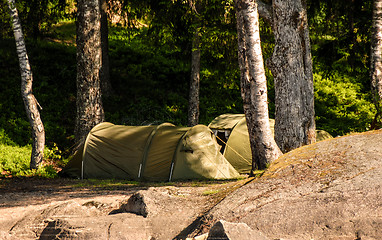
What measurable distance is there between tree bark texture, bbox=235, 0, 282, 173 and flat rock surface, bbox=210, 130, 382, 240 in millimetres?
1597

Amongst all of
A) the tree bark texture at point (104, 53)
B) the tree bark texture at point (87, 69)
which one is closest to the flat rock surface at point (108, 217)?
the tree bark texture at point (87, 69)

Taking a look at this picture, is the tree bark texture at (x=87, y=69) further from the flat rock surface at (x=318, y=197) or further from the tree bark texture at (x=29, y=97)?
the flat rock surface at (x=318, y=197)

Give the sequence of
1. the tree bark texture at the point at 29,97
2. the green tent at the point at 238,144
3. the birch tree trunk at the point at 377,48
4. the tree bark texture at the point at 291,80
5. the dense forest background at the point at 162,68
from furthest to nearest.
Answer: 1. the dense forest background at the point at 162,68
2. the birch tree trunk at the point at 377,48
3. the green tent at the point at 238,144
4. the tree bark texture at the point at 29,97
5. the tree bark texture at the point at 291,80

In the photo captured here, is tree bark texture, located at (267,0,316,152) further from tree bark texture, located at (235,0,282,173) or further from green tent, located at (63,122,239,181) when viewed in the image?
green tent, located at (63,122,239,181)

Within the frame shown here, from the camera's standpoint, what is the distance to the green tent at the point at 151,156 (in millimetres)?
9938

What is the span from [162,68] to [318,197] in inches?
667

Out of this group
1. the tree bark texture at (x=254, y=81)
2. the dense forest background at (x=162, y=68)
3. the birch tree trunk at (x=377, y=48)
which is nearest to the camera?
the tree bark texture at (x=254, y=81)

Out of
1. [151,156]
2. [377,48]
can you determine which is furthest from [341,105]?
[151,156]

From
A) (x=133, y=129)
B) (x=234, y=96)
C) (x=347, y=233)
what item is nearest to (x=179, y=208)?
(x=347, y=233)

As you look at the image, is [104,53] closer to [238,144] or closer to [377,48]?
[238,144]

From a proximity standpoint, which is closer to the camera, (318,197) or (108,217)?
(318,197)

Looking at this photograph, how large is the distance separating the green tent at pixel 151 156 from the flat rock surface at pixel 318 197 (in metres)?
4.74

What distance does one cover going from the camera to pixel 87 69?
11953 millimetres

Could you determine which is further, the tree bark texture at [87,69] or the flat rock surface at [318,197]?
the tree bark texture at [87,69]
